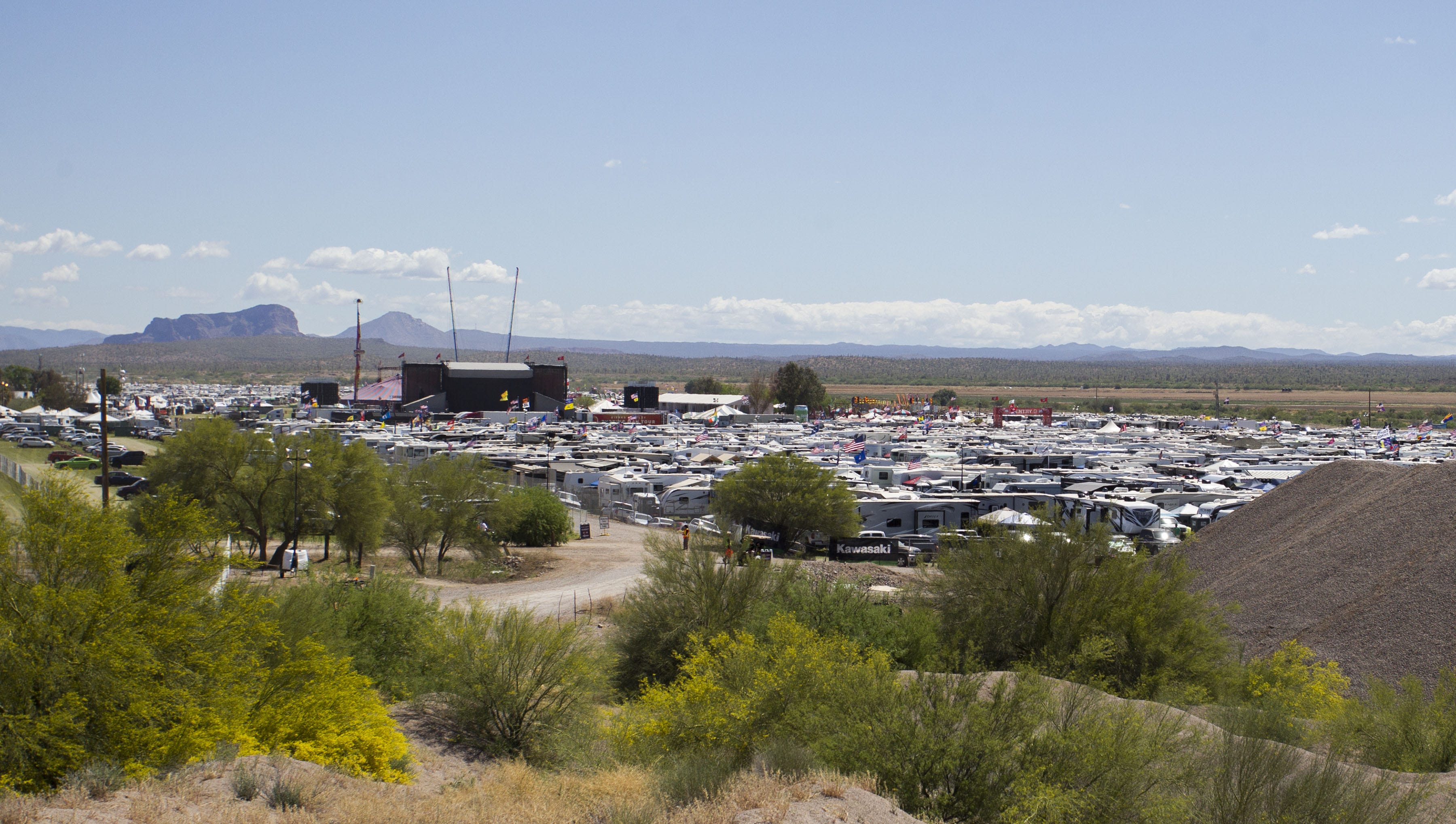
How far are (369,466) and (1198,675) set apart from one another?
1139 inches

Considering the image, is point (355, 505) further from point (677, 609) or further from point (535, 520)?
point (677, 609)

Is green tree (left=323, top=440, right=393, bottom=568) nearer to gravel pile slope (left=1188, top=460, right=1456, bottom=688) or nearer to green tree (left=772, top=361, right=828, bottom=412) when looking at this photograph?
gravel pile slope (left=1188, top=460, right=1456, bottom=688)

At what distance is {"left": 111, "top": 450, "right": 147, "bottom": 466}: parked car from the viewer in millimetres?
67000

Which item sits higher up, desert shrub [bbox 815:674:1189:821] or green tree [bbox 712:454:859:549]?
desert shrub [bbox 815:674:1189:821]

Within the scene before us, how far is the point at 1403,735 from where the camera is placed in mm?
14961

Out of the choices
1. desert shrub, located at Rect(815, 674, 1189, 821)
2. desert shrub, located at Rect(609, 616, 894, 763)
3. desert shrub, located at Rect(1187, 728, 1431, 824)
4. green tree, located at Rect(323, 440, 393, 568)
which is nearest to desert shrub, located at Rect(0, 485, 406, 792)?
desert shrub, located at Rect(609, 616, 894, 763)

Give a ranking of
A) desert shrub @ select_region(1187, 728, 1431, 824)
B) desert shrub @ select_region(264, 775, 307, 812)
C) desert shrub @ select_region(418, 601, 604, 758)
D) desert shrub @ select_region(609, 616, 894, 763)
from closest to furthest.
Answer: desert shrub @ select_region(1187, 728, 1431, 824), desert shrub @ select_region(264, 775, 307, 812), desert shrub @ select_region(609, 616, 894, 763), desert shrub @ select_region(418, 601, 604, 758)

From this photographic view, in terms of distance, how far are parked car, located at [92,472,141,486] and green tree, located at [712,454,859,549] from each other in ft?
108

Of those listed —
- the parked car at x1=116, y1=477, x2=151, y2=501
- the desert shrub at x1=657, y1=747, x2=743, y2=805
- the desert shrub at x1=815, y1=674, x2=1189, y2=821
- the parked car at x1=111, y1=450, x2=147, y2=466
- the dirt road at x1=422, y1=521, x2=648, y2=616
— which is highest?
the desert shrub at x1=815, y1=674, x2=1189, y2=821

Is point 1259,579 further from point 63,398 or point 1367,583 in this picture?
point 63,398

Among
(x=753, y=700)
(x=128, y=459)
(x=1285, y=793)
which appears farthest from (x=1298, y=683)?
(x=128, y=459)

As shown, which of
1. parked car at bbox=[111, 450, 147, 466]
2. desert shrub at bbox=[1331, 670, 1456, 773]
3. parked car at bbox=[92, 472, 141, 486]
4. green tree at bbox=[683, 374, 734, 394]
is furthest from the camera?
green tree at bbox=[683, 374, 734, 394]

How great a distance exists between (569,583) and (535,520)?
10026 mm

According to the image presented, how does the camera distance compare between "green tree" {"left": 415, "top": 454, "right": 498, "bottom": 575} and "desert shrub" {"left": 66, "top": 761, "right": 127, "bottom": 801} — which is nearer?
"desert shrub" {"left": 66, "top": 761, "right": 127, "bottom": 801}
